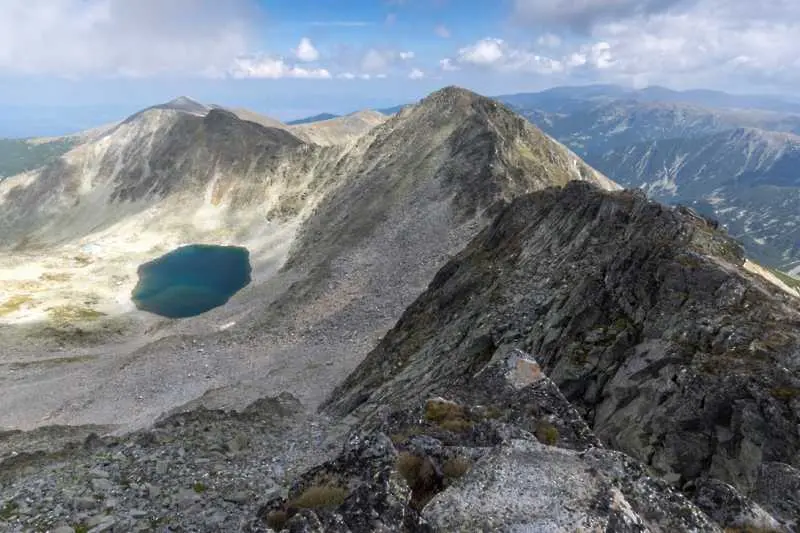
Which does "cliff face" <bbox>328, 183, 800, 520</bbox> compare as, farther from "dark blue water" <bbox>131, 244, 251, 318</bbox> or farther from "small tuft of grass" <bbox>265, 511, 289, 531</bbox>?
"dark blue water" <bbox>131, 244, 251, 318</bbox>

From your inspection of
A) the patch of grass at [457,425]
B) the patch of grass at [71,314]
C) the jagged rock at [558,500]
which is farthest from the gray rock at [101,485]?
the patch of grass at [71,314]

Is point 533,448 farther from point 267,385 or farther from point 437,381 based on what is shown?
point 267,385

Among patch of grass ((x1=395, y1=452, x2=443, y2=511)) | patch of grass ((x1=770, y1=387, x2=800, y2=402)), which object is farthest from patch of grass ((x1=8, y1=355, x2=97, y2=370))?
patch of grass ((x1=770, y1=387, x2=800, y2=402))

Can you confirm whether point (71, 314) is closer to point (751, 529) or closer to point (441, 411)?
point (441, 411)

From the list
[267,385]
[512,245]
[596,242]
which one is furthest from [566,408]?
[267,385]

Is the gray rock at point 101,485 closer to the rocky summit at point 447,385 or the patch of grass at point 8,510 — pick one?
the rocky summit at point 447,385

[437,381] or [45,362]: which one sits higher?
[437,381]
